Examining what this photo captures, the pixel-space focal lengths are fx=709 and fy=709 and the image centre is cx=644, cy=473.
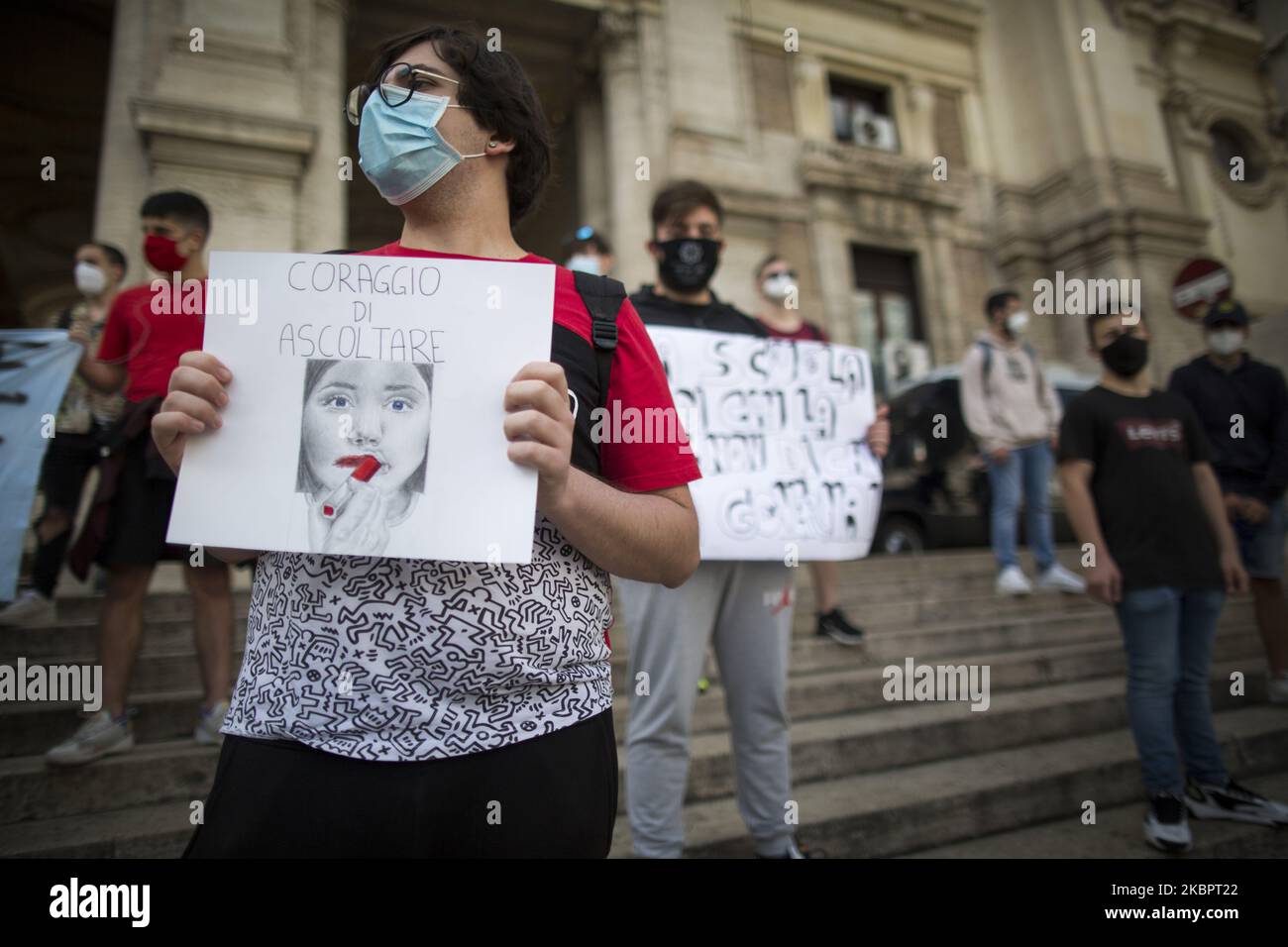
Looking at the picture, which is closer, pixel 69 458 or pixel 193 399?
pixel 193 399

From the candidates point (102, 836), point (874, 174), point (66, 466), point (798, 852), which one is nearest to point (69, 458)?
point (66, 466)

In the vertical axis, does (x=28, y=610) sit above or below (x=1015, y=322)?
below

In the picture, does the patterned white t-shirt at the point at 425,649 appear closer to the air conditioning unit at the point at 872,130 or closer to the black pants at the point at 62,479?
the black pants at the point at 62,479

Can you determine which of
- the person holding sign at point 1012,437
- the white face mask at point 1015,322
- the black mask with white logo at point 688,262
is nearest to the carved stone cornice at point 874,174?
the white face mask at point 1015,322

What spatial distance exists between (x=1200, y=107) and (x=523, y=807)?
734 inches

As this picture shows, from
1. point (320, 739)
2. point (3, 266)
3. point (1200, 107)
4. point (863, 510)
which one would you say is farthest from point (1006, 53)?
point (3, 266)

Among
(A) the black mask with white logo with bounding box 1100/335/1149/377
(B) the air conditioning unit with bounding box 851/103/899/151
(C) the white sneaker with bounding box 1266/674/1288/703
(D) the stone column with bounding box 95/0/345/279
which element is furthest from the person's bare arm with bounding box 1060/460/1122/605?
(B) the air conditioning unit with bounding box 851/103/899/151

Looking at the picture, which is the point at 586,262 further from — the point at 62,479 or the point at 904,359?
the point at 904,359

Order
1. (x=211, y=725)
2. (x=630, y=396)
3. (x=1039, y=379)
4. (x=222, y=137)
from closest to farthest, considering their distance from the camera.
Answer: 1. (x=630, y=396)
2. (x=211, y=725)
3. (x=1039, y=379)
4. (x=222, y=137)

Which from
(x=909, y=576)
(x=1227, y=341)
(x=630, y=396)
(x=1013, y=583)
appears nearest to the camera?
(x=630, y=396)

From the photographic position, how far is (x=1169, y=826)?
2807 mm

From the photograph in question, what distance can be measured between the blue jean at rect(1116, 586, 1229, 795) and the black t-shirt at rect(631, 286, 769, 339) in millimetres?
1959

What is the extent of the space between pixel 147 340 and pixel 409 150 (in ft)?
7.46

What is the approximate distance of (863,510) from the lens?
9.78 ft
